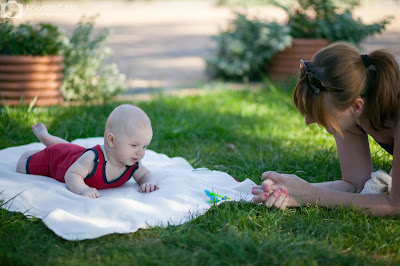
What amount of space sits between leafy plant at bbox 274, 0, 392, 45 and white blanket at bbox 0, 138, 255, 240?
11.3ft

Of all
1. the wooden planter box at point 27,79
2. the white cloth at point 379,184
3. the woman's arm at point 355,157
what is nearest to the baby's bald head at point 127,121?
the woman's arm at point 355,157

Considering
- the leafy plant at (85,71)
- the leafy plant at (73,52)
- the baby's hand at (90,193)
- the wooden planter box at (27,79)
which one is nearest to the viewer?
the baby's hand at (90,193)

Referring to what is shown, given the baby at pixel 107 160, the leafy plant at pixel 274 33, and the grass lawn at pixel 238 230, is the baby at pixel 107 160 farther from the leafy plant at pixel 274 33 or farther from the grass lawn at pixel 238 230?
the leafy plant at pixel 274 33

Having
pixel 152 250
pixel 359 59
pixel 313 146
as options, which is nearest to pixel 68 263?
pixel 152 250

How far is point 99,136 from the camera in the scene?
396cm

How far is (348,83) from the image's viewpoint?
2195 millimetres

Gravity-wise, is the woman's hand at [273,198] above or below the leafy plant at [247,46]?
below

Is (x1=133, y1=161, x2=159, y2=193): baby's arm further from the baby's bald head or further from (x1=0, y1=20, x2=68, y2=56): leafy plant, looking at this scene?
(x1=0, y1=20, x2=68, y2=56): leafy plant

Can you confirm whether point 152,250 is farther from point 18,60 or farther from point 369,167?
point 18,60

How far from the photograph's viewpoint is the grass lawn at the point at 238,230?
204 centimetres

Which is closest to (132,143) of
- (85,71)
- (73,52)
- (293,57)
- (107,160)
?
(107,160)

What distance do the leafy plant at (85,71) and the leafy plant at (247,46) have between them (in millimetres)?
1762

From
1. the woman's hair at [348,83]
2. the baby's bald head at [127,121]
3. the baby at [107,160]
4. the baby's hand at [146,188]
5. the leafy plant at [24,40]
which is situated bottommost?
the baby's hand at [146,188]

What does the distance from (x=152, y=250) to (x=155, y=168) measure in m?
1.11
